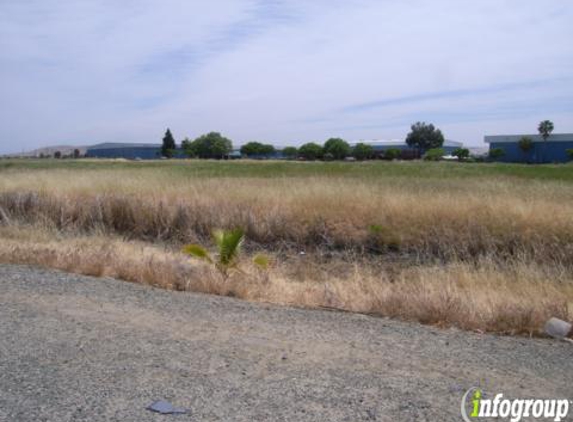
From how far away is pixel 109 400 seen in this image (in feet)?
14.7

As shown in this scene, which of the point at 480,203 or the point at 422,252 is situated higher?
the point at 480,203

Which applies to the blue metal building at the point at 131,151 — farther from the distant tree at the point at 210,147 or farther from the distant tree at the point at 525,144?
the distant tree at the point at 525,144

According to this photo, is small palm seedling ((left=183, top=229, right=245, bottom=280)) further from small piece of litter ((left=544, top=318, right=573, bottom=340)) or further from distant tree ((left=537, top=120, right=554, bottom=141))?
distant tree ((left=537, top=120, right=554, bottom=141))

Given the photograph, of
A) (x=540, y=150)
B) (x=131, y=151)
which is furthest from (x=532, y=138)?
(x=131, y=151)

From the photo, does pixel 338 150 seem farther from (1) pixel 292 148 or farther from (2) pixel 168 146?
(2) pixel 168 146

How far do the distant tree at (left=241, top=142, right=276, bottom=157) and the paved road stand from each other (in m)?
131

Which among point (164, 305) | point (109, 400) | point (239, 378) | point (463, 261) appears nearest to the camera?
point (109, 400)

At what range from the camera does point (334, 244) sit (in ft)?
54.1

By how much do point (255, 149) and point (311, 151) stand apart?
58.1 feet

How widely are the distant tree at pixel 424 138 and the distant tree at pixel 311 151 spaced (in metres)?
25.5

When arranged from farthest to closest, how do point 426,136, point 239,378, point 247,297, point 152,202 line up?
1. point 426,136
2. point 152,202
3. point 247,297
4. point 239,378

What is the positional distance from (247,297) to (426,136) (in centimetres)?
13652

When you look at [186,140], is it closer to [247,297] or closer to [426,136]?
[426,136]

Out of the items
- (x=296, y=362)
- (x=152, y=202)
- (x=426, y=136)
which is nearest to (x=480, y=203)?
(x=152, y=202)
